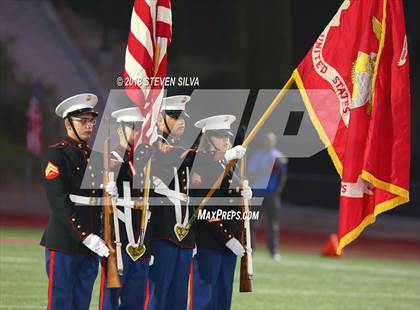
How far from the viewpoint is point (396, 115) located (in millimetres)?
8602

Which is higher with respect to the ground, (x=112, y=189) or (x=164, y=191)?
(x=112, y=189)

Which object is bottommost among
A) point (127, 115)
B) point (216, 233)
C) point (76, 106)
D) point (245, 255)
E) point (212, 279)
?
point (212, 279)

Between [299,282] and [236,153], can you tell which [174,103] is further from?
[299,282]

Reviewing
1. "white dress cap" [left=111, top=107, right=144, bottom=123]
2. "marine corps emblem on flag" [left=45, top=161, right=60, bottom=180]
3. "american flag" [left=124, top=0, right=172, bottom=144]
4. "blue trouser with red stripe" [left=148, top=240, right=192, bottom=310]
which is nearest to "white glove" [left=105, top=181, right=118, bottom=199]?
"marine corps emblem on flag" [left=45, top=161, right=60, bottom=180]

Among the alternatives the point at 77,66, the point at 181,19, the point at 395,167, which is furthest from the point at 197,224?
the point at 181,19

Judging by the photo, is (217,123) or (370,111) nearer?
(370,111)

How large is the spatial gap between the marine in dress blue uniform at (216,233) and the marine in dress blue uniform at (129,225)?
0.65 m

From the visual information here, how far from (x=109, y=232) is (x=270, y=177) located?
9.17 m

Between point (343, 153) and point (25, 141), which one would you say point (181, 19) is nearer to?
point (25, 141)

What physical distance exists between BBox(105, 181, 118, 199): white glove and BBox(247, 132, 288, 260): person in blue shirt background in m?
8.45

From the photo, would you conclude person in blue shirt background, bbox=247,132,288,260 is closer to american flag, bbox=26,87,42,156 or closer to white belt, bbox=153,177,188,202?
white belt, bbox=153,177,188,202

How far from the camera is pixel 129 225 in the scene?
8.93 metres

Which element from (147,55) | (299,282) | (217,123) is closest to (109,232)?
(217,123)

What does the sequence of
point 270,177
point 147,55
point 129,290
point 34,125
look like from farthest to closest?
point 34,125 < point 270,177 < point 147,55 < point 129,290
